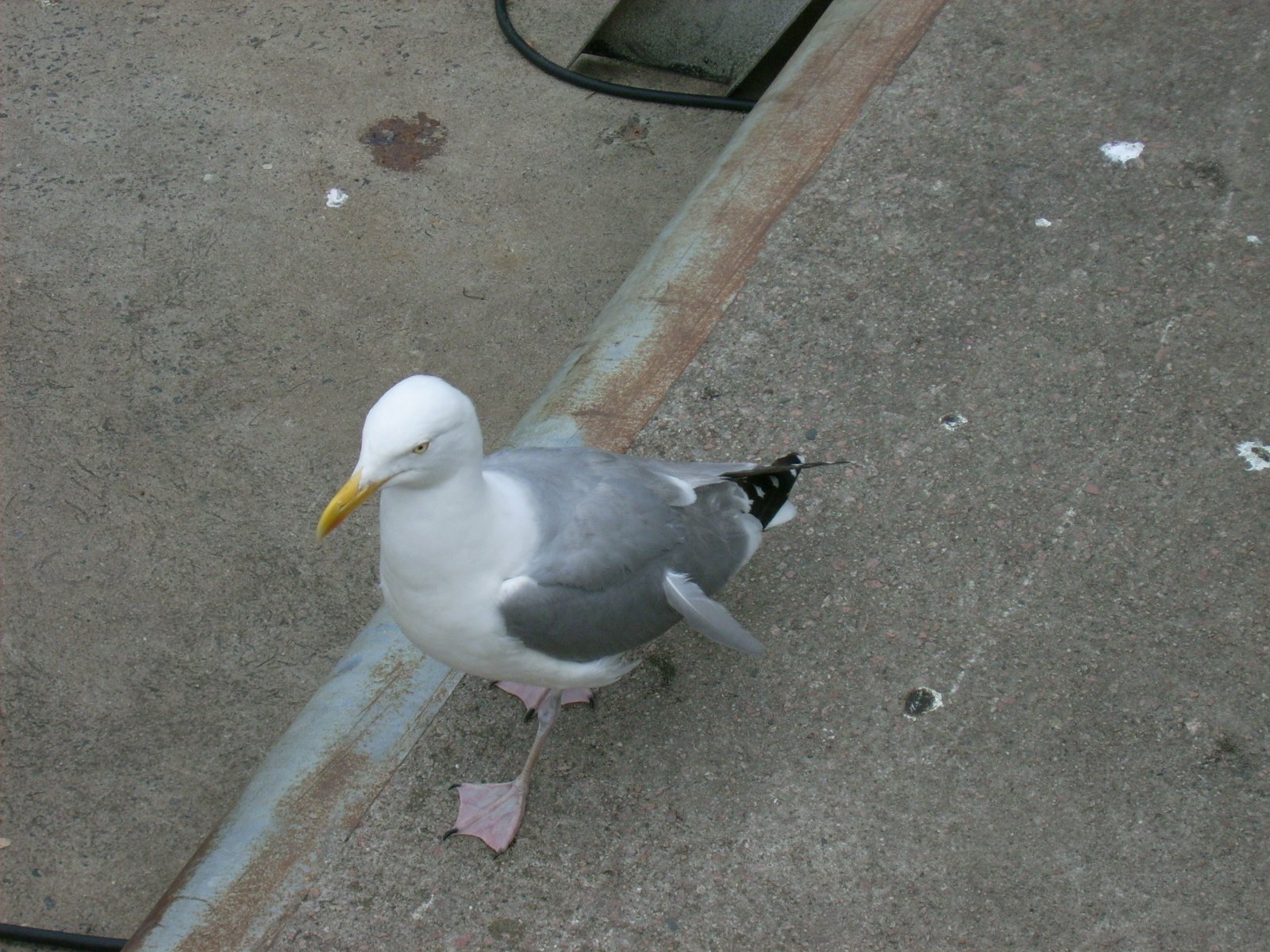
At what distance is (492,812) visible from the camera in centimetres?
217

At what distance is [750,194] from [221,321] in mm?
1895

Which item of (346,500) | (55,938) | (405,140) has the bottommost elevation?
(55,938)

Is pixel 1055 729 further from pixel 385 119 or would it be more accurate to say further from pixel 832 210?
pixel 385 119

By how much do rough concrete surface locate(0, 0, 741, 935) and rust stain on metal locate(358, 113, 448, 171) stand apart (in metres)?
0.04

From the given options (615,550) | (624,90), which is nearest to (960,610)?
(615,550)

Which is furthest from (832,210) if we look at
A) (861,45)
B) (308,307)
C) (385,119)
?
(385,119)

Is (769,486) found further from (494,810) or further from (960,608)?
(494,810)

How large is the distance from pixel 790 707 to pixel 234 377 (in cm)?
236

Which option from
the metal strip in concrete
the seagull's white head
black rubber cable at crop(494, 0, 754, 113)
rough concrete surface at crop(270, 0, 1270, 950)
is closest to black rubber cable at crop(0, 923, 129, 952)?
the metal strip in concrete

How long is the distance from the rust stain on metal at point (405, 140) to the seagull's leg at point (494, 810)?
3000mm

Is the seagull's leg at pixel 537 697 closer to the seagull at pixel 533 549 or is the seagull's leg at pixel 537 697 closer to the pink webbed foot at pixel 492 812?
the seagull at pixel 533 549

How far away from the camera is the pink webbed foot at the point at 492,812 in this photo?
2.16 metres

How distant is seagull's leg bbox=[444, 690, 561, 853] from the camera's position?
2.16m

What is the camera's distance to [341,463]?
3.73 m
